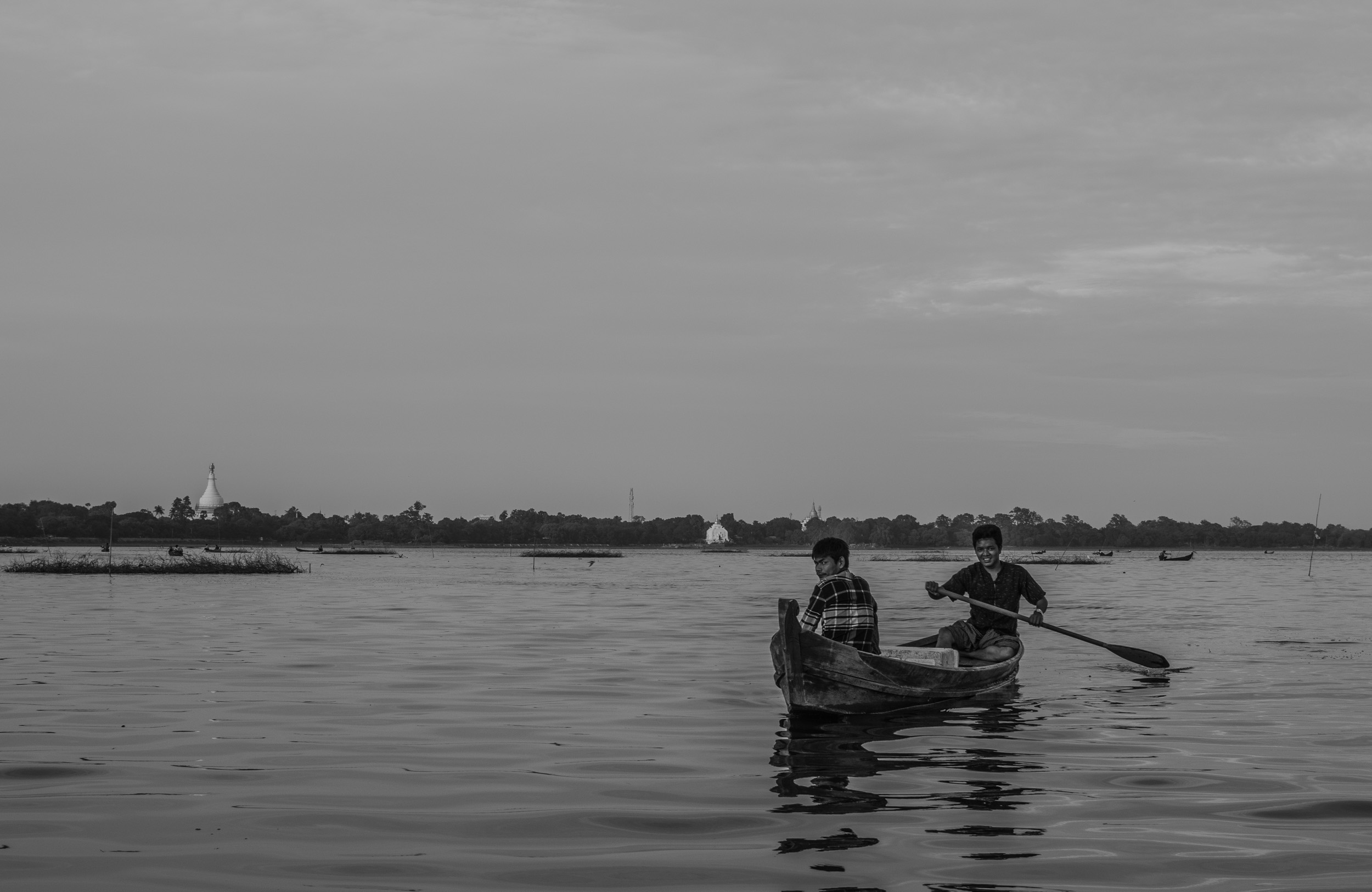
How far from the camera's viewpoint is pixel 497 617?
3528cm

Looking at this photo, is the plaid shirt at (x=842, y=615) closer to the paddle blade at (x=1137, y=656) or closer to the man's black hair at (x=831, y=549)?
the man's black hair at (x=831, y=549)

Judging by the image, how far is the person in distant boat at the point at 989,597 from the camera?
17.1m

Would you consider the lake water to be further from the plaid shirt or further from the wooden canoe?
the plaid shirt

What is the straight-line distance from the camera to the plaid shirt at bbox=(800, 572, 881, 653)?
50.4 feet

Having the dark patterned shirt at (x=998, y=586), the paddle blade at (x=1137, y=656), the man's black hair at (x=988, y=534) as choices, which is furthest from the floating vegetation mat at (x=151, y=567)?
the man's black hair at (x=988, y=534)

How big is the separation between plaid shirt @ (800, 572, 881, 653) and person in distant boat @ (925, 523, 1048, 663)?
144 cm

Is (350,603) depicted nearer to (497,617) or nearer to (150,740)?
(497,617)

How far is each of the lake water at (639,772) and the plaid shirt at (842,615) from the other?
1015mm

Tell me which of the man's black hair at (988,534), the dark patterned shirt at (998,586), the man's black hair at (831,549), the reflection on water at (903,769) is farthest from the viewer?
the dark patterned shirt at (998,586)

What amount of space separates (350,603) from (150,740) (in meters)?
30.1

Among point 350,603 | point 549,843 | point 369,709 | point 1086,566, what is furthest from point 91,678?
point 1086,566

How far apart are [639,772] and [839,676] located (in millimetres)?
4303

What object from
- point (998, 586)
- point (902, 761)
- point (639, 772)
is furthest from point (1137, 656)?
point (639, 772)

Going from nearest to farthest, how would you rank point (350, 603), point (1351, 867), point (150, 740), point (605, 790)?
1. point (1351, 867)
2. point (605, 790)
3. point (150, 740)
4. point (350, 603)
